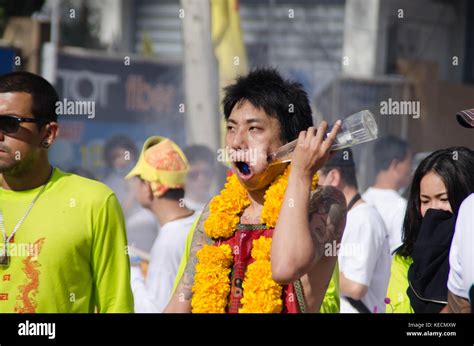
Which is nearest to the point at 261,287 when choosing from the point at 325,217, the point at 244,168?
the point at 325,217

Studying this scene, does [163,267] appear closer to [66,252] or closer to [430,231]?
[66,252]

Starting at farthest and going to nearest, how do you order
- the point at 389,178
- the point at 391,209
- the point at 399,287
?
1. the point at 389,178
2. the point at 391,209
3. the point at 399,287

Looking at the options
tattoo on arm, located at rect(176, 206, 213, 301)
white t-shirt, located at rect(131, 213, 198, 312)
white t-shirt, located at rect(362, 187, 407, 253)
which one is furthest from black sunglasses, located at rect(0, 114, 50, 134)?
white t-shirt, located at rect(362, 187, 407, 253)

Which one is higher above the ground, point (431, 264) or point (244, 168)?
point (244, 168)

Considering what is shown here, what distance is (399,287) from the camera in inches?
156

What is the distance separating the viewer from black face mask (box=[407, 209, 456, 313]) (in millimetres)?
3545

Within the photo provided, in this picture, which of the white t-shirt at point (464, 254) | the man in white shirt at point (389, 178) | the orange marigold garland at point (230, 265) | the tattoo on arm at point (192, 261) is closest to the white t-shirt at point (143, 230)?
the man in white shirt at point (389, 178)

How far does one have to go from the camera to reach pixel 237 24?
9.09 meters

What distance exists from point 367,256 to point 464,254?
2653mm

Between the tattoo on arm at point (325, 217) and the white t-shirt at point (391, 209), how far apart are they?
2585mm

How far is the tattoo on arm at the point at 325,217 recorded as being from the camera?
3.16 meters
